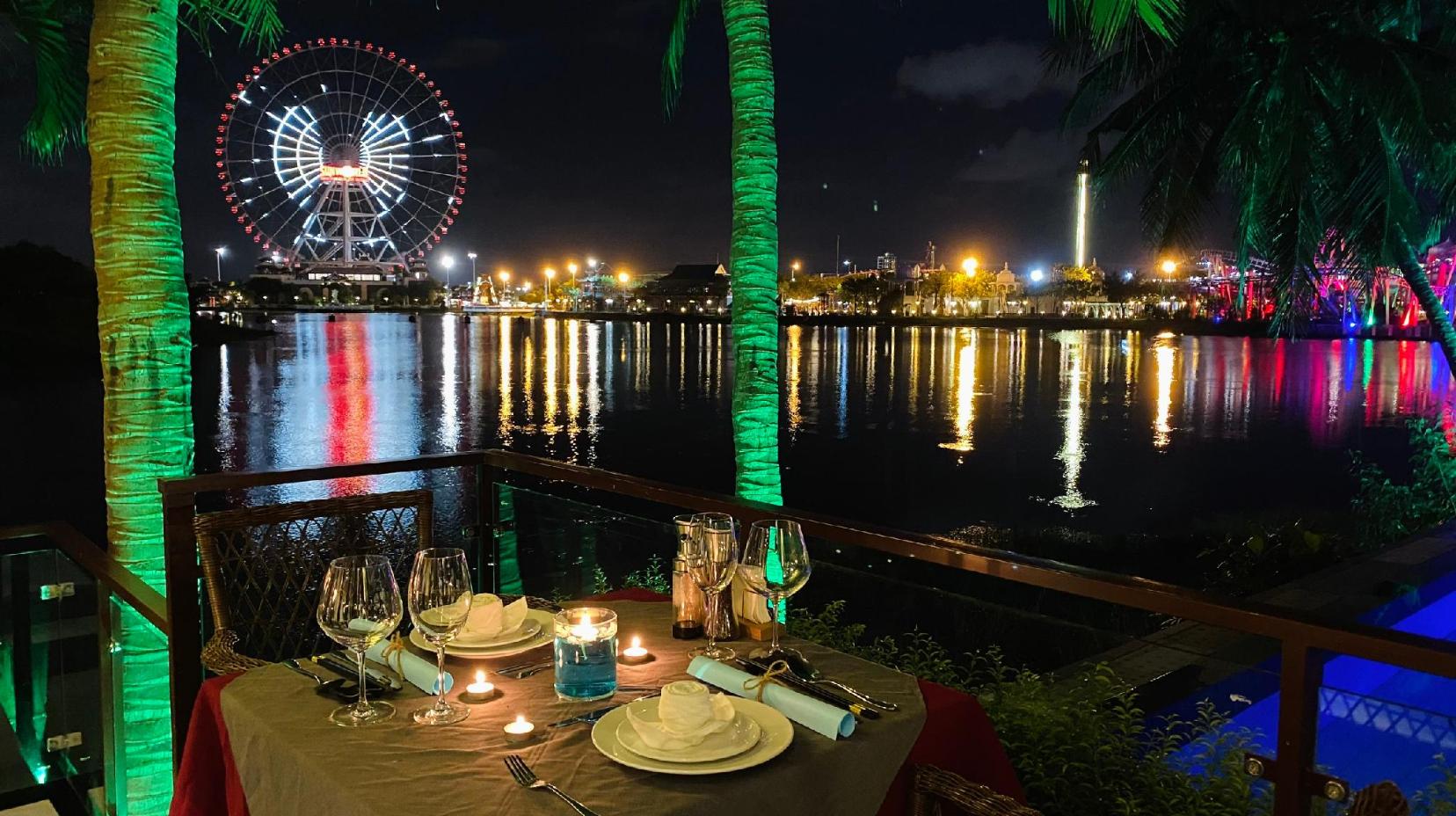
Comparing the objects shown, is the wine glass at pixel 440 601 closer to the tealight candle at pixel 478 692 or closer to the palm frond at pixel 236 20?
the tealight candle at pixel 478 692

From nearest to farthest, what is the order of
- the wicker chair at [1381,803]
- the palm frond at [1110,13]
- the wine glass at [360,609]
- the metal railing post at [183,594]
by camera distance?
the wicker chair at [1381,803]
the wine glass at [360,609]
the metal railing post at [183,594]
the palm frond at [1110,13]

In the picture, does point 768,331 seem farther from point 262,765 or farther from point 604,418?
point 604,418

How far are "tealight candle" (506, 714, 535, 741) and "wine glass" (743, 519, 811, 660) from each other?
57 centimetres

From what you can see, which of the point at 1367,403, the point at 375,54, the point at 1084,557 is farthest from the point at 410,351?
the point at 1084,557

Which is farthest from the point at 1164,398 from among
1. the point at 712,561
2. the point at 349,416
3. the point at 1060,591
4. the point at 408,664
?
the point at 408,664

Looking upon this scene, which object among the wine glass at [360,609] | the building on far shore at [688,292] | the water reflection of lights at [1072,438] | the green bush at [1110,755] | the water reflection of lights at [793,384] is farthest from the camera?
the building on far shore at [688,292]

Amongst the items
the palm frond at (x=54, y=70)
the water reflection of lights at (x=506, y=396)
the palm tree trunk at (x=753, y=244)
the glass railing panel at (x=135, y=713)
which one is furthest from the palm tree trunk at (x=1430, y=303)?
the water reflection of lights at (x=506, y=396)

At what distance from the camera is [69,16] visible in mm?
6922

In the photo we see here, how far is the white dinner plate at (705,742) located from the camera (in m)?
1.79

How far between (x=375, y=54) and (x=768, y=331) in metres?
39.8

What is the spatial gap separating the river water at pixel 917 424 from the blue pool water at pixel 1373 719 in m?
12.4

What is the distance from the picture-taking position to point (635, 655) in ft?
7.82

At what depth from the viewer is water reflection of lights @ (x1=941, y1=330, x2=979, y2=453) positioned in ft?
77.4

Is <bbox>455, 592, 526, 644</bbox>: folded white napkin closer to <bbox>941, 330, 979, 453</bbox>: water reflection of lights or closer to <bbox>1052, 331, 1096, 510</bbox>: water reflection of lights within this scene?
<bbox>1052, 331, 1096, 510</bbox>: water reflection of lights
